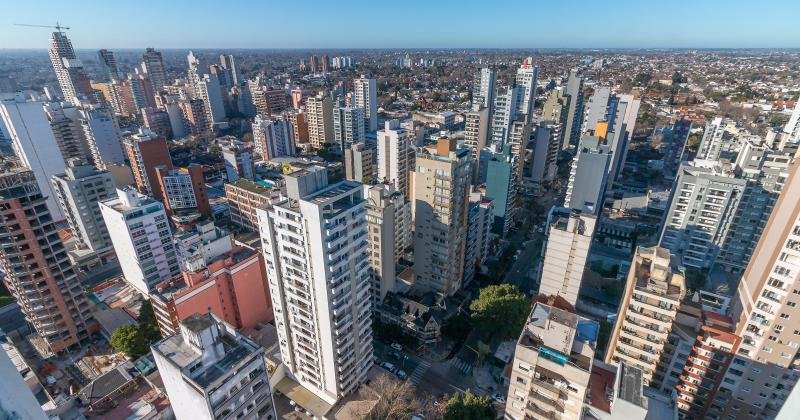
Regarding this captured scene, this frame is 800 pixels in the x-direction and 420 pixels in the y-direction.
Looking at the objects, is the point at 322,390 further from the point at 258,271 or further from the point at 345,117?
the point at 345,117

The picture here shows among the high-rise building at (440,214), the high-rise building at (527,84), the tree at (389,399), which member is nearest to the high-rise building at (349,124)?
the high-rise building at (527,84)

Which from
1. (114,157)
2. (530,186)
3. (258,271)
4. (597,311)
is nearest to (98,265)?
(258,271)

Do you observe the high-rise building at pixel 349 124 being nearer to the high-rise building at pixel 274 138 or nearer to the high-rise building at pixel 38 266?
the high-rise building at pixel 274 138

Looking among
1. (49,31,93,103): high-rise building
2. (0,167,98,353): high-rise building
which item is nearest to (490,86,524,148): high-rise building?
(0,167,98,353): high-rise building

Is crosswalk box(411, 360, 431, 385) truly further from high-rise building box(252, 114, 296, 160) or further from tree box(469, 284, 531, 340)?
high-rise building box(252, 114, 296, 160)

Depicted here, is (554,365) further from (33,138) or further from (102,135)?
(102,135)

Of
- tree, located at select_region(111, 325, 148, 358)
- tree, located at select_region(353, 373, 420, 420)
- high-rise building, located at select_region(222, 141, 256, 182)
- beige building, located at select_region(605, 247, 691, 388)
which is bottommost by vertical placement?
tree, located at select_region(353, 373, 420, 420)
